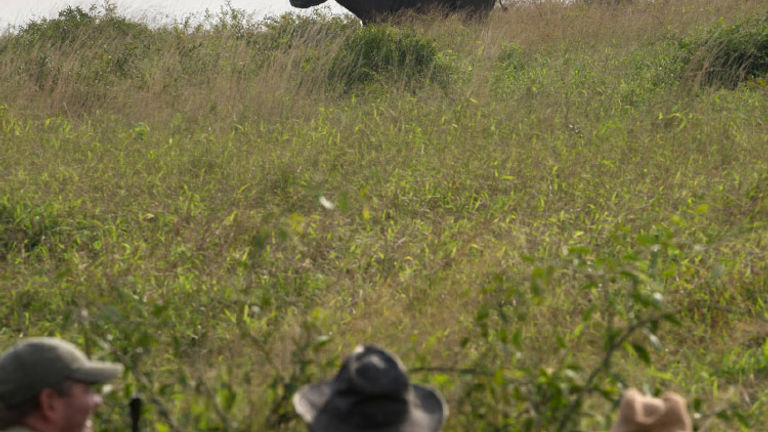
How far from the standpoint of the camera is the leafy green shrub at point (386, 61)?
8.44 meters

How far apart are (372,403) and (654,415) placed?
0.90m

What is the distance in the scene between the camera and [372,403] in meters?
1.98

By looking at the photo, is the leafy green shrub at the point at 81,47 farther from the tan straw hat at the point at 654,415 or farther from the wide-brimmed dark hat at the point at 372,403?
the tan straw hat at the point at 654,415

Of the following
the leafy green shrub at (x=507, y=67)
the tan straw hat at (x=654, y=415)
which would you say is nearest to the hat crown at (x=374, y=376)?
the tan straw hat at (x=654, y=415)

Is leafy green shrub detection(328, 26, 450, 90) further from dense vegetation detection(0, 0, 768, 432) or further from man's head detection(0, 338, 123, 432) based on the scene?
man's head detection(0, 338, 123, 432)

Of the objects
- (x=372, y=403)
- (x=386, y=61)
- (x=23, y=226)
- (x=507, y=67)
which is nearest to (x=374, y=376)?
(x=372, y=403)

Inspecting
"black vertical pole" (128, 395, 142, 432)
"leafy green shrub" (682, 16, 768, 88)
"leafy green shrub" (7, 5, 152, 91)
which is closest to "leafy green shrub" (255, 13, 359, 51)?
"leafy green shrub" (7, 5, 152, 91)

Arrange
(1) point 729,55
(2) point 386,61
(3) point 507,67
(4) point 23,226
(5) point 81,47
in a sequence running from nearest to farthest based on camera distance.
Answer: (4) point 23,226
(1) point 729,55
(2) point 386,61
(3) point 507,67
(5) point 81,47

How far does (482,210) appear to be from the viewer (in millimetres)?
5094

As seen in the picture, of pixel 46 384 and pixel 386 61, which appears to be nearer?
pixel 46 384

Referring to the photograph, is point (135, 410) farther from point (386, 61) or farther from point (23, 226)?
point (386, 61)

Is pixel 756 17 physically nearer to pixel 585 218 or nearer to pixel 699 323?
pixel 585 218

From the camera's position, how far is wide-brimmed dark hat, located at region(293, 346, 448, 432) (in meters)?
1.98

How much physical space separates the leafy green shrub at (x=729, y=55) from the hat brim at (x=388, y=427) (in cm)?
673
